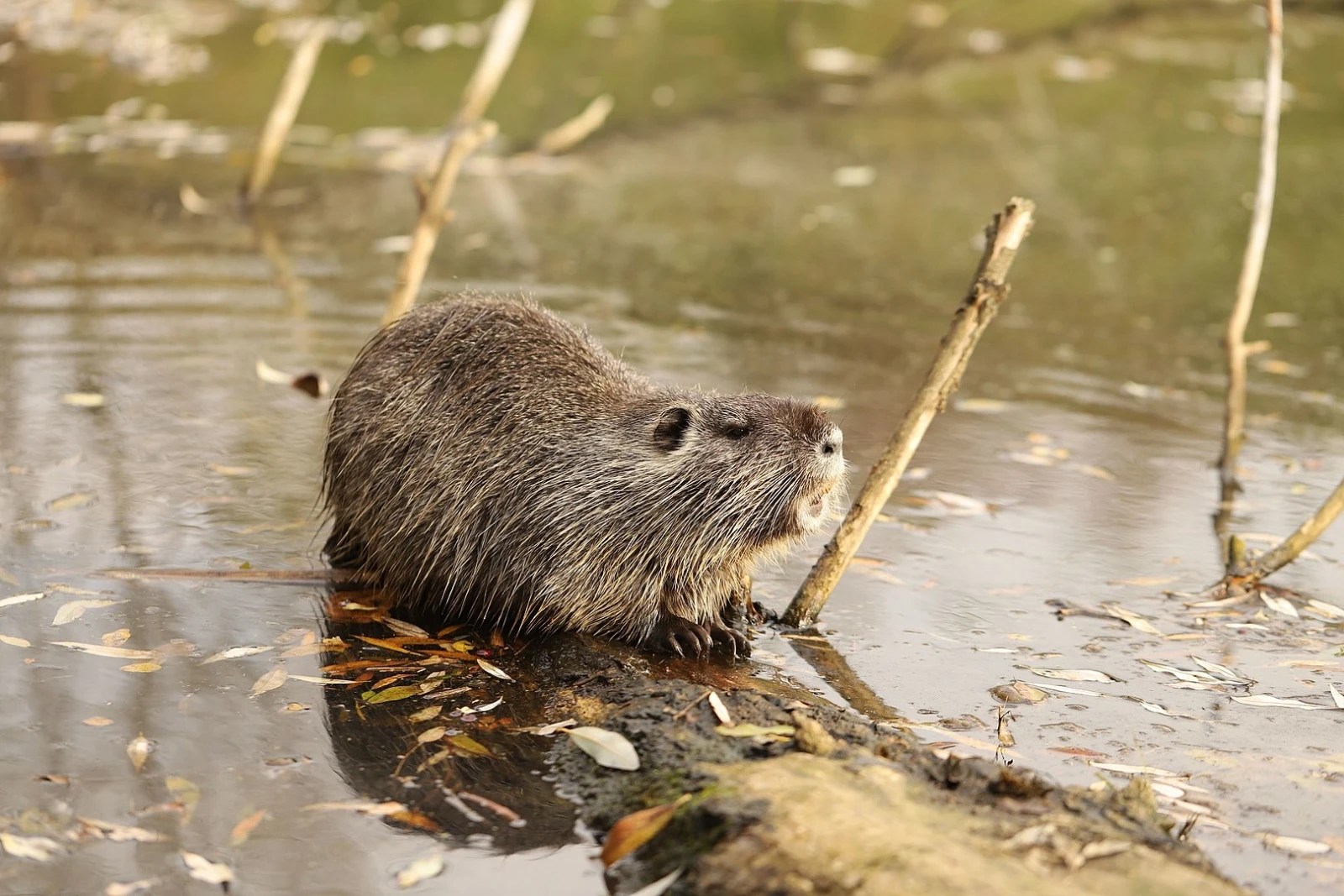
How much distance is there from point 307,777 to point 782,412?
168 cm

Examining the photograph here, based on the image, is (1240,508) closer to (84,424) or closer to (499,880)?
(499,880)

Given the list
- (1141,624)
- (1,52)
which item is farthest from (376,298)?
(1,52)

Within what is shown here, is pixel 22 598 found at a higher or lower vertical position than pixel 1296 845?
lower

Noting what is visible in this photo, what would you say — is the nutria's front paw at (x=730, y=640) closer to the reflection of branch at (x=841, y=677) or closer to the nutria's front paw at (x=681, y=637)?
the nutria's front paw at (x=681, y=637)

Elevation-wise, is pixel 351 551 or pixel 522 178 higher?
pixel 522 178

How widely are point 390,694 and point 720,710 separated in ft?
3.04

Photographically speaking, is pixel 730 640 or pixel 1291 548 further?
pixel 1291 548

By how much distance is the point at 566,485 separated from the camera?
14.5 ft

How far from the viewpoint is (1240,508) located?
5805 mm

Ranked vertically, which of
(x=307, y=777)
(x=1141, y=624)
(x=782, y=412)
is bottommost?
(x=307, y=777)

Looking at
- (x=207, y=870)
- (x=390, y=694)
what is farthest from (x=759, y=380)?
(x=207, y=870)

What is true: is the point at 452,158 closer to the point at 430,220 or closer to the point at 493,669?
the point at 430,220

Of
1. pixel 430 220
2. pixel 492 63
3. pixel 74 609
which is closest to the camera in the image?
pixel 74 609

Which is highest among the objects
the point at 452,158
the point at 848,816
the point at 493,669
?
the point at 452,158
